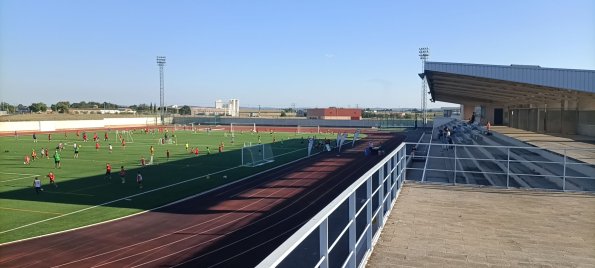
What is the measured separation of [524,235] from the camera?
6.38 m

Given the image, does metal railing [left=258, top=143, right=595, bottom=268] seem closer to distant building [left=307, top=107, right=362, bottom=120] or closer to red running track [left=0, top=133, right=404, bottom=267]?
red running track [left=0, top=133, right=404, bottom=267]

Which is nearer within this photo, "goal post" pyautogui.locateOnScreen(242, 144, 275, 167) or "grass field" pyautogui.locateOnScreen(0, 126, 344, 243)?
"grass field" pyautogui.locateOnScreen(0, 126, 344, 243)

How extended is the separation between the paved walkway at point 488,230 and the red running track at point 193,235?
8372 mm

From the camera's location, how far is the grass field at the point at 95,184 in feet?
66.4

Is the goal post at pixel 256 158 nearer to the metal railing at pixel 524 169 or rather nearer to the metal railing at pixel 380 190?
the metal railing at pixel 380 190

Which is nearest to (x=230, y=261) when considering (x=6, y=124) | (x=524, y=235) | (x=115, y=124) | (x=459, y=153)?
(x=524, y=235)

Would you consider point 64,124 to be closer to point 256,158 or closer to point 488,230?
point 256,158

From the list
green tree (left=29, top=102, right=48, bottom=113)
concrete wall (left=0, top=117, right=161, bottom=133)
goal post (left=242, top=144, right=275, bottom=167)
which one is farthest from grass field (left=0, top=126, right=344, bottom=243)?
green tree (left=29, top=102, right=48, bottom=113)

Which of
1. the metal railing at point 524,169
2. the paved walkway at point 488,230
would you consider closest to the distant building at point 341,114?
the metal railing at point 524,169

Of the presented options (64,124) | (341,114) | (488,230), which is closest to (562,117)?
(488,230)

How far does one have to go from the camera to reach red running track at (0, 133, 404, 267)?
49.3 ft

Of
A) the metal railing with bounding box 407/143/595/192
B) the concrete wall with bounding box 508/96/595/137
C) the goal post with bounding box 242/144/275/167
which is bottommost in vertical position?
the goal post with bounding box 242/144/275/167

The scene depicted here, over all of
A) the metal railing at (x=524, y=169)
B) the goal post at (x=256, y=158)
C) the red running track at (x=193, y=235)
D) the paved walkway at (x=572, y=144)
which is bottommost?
the red running track at (x=193, y=235)

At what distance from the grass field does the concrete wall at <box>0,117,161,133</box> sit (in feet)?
86.1
